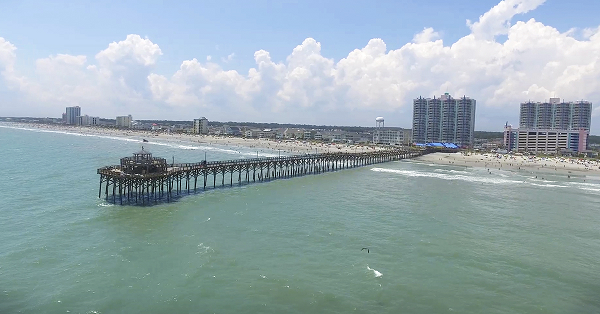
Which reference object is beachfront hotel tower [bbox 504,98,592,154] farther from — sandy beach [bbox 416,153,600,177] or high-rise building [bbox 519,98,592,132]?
sandy beach [bbox 416,153,600,177]

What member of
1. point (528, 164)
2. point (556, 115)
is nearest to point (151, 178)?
point (528, 164)

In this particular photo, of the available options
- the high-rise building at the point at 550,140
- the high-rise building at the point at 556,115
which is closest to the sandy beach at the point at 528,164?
the high-rise building at the point at 550,140

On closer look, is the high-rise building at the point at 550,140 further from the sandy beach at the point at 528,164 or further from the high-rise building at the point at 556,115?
the sandy beach at the point at 528,164

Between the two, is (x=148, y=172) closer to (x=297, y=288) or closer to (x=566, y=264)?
(x=297, y=288)

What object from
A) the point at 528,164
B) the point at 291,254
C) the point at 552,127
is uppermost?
the point at 552,127

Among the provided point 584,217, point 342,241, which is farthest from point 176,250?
point 584,217

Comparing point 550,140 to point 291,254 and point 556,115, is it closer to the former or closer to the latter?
point 556,115
